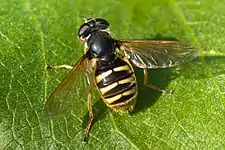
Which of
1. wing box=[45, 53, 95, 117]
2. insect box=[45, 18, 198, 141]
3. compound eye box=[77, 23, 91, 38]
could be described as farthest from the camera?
compound eye box=[77, 23, 91, 38]

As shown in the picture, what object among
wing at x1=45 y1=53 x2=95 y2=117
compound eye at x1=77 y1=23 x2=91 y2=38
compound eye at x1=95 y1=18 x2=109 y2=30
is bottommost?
wing at x1=45 y1=53 x2=95 y2=117

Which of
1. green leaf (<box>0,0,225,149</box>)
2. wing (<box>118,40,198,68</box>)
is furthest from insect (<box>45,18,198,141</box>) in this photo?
green leaf (<box>0,0,225,149</box>)

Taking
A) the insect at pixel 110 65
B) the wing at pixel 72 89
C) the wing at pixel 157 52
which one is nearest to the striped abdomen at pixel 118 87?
the insect at pixel 110 65

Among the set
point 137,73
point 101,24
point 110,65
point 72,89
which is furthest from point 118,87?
point 101,24

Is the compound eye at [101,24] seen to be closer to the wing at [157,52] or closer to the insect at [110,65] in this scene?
the insect at [110,65]

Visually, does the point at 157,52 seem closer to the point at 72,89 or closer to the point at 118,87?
the point at 118,87

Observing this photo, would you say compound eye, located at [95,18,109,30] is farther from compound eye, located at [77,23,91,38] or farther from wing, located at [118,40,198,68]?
wing, located at [118,40,198,68]
